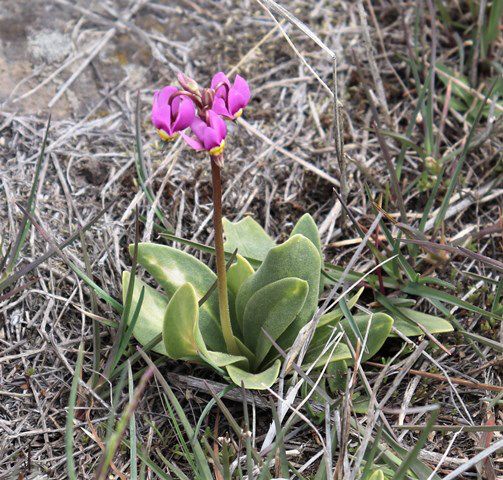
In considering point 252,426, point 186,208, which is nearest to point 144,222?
point 186,208

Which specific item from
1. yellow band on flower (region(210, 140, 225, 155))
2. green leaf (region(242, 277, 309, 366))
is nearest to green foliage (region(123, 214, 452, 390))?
green leaf (region(242, 277, 309, 366))

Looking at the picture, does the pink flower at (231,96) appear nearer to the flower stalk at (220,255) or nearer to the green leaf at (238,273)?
the flower stalk at (220,255)

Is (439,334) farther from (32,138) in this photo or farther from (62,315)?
(32,138)

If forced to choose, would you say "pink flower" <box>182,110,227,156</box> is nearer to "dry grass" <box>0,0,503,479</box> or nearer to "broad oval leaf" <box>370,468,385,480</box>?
"dry grass" <box>0,0,503,479</box>

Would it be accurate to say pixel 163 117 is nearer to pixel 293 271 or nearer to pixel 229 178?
pixel 293 271

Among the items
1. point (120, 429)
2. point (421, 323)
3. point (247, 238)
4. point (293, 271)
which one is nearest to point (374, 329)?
point (421, 323)

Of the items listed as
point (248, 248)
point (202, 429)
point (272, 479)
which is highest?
point (248, 248)
